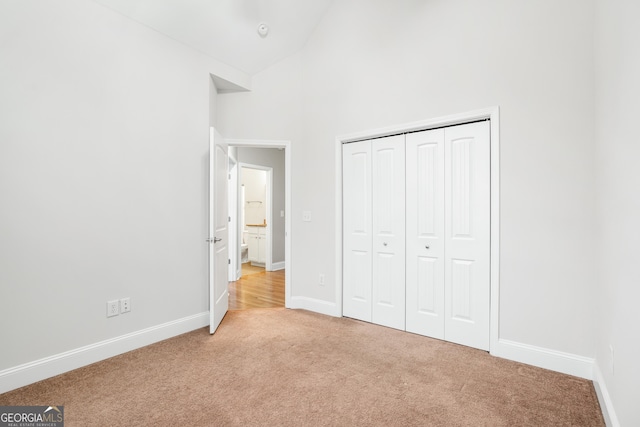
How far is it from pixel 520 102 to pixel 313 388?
265 centimetres

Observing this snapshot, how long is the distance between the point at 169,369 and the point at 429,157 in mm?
2850

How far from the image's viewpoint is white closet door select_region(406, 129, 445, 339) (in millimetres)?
2949

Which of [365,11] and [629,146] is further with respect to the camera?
[365,11]

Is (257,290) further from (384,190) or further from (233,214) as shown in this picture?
(384,190)

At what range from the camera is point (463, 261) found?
282cm

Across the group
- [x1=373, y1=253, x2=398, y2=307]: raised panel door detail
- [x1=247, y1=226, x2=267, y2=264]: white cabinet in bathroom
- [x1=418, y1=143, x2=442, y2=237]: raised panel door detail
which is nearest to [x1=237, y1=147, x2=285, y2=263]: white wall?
[x1=247, y1=226, x2=267, y2=264]: white cabinet in bathroom

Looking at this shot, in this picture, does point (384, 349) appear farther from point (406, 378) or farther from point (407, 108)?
point (407, 108)

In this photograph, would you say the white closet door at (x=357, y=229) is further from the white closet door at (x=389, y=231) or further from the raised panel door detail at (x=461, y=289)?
the raised panel door detail at (x=461, y=289)

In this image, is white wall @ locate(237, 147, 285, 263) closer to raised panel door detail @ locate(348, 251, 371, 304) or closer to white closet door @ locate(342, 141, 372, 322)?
white closet door @ locate(342, 141, 372, 322)

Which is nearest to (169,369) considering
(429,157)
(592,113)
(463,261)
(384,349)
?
(384,349)

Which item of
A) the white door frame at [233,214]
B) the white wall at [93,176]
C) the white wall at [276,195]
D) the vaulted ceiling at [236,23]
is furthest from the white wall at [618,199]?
the white wall at [276,195]

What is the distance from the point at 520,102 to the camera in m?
2.51

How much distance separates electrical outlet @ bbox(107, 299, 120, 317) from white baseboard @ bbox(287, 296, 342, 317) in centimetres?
187

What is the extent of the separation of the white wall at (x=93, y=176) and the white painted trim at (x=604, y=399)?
3.33 meters
